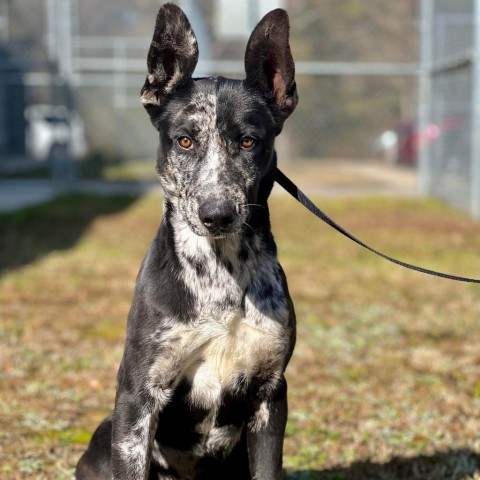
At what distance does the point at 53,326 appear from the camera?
6262 mm

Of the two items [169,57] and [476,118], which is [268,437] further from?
[476,118]

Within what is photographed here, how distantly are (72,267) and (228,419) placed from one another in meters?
5.58

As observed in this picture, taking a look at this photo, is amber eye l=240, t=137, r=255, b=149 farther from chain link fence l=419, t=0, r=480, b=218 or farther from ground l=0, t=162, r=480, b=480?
chain link fence l=419, t=0, r=480, b=218

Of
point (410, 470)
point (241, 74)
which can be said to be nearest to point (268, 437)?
point (410, 470)

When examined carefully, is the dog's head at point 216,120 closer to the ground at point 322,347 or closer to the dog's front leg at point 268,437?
the dog's front leg at point 268,437

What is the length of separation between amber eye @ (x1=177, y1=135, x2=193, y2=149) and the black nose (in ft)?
0.84

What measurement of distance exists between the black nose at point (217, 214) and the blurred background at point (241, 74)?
11076mm

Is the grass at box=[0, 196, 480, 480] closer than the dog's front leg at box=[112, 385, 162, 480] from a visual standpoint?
No

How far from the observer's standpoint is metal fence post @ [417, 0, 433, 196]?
13.9 metres

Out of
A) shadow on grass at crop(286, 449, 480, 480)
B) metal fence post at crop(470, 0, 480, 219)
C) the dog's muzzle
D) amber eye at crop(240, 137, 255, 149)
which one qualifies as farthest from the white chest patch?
metal fence post at crop(470, 0, 480, 219)

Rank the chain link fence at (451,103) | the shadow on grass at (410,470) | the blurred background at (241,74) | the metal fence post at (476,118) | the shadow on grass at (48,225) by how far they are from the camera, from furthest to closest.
Result: the blurred background at (241,74)
the chain link fence at (451,103)
the metal fence post at (476,118)
the shadow on grass at (48,225)
the shadow on grass at (410,470)

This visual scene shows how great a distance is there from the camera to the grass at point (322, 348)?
13.3 ft

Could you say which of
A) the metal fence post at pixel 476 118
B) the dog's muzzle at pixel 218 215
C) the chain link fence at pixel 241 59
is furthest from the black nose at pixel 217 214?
the chain link fence at pixel 241 59

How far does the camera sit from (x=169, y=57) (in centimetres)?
309
